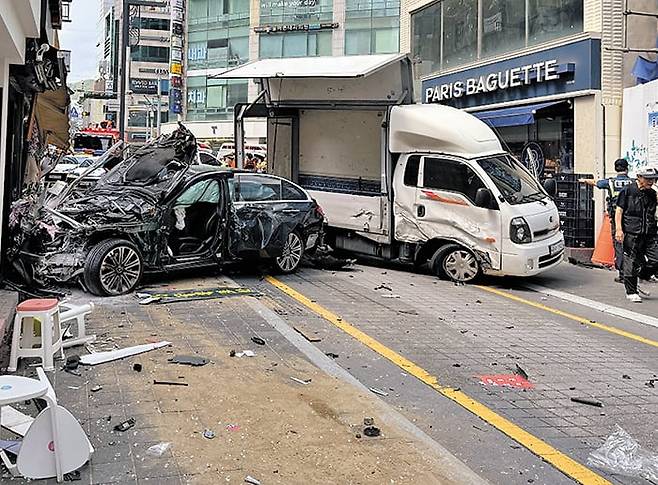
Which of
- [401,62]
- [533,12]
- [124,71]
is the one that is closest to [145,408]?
[401,62]

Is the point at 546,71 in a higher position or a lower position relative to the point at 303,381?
higher

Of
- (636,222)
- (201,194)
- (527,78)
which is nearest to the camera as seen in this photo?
(636,222)

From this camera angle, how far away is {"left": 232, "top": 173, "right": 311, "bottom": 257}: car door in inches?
414

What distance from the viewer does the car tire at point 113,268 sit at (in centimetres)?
880

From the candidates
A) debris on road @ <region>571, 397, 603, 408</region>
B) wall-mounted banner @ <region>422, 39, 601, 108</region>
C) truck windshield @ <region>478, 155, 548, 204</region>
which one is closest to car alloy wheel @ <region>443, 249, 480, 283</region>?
truck windshield @ <region>478, 155, 548, 204</region>

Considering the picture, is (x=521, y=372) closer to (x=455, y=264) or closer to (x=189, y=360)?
(x=189, y=360)

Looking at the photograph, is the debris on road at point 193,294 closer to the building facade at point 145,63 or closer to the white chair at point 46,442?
the white chair at point 46,442

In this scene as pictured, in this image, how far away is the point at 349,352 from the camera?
698cm

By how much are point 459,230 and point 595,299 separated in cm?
222

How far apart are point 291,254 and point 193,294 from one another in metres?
2.38

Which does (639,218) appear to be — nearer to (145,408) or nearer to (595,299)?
(595,299)

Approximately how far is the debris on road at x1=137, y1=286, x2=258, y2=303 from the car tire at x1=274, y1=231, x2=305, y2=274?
55.7 inches

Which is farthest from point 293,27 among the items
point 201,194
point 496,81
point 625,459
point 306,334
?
point 625,459

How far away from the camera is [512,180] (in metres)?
11.1
